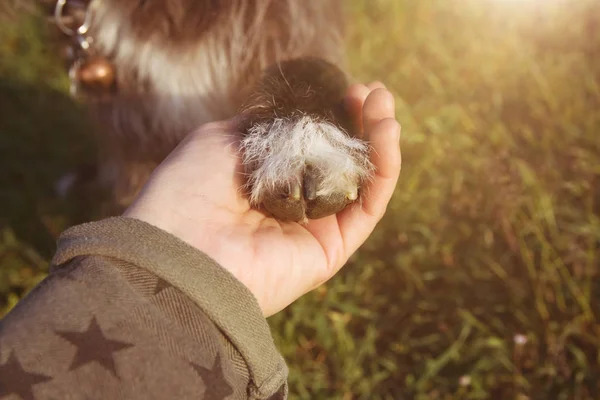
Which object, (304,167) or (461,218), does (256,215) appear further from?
(461,218)

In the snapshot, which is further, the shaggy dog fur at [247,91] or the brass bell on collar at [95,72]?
the brass bell on collar at [95,72]

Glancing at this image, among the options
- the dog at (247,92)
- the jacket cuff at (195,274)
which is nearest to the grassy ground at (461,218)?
the dog at (247,92)

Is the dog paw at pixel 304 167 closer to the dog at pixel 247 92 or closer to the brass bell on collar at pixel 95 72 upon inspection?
the dog at pixel 247 92

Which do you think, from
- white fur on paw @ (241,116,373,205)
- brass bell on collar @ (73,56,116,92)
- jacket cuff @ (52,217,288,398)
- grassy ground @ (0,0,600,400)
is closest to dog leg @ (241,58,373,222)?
white fur on paw @ (241,116,373,205)

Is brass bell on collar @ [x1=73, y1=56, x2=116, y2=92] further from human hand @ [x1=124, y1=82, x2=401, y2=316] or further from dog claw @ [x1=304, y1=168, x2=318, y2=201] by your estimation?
dog claw @ [x1=304, y1=168, x2=318, y2=201]

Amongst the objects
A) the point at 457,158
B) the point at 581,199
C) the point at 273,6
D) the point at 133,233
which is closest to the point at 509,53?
the point at 457,158

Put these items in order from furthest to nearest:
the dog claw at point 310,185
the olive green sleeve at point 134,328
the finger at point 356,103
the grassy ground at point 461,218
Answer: the grassy ground at point 461,218 → the finger at point 356,103 → the dog claw at point 310,185 → the olive green sleeve at point 134,328

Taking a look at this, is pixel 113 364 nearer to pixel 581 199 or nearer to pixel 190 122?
pixel 190 122

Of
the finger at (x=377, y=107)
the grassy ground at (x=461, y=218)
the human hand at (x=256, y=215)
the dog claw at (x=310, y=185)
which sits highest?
the finger at (x=377, y=107)
